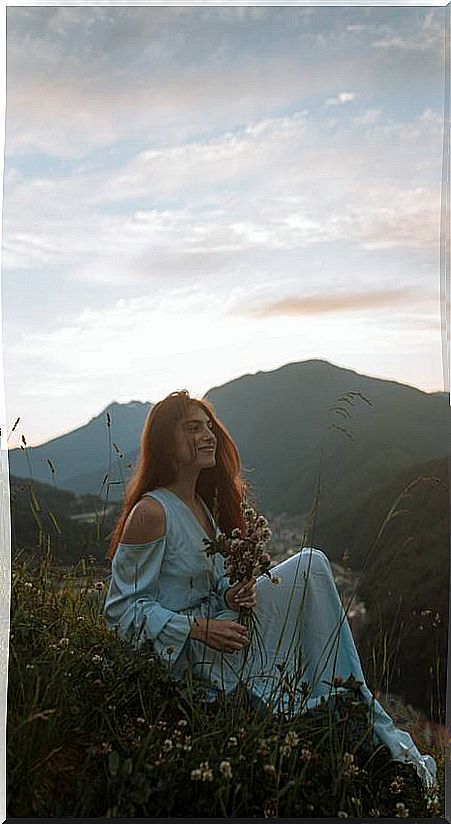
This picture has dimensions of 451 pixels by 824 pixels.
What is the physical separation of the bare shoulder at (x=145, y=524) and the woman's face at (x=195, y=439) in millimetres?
173

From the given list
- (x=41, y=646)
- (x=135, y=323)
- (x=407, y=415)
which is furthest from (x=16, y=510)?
(x=407, y=415)

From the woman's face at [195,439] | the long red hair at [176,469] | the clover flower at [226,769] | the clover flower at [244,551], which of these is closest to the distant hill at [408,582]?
the clover flower at [244,551]

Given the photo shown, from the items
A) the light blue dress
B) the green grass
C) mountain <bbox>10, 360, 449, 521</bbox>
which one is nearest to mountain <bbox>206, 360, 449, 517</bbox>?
mountain <bbox>10, 360, 449, 521</bbox>

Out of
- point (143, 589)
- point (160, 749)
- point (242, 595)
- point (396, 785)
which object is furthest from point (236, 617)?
point (396, 785)

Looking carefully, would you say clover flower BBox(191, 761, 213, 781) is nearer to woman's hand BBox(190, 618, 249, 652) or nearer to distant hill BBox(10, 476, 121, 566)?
woman's hand BBox(190, 618, 249, 652)

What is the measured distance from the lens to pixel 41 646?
3.26m

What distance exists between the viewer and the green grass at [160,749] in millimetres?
3072

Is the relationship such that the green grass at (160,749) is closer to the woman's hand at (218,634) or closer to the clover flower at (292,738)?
the clover flower at (292,738)

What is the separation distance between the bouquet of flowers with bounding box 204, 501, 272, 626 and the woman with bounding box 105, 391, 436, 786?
0.03 m

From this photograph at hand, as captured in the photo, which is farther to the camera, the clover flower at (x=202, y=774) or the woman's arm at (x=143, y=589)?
the woman's arm at (x=143, y=589)

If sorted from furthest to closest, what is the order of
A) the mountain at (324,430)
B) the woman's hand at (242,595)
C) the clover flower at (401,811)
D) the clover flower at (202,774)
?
the mountain at (324,430) < the woman's hand at (242,595) < the clover flower at (401,811) < the clover flower at (202,774)

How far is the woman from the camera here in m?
3.23

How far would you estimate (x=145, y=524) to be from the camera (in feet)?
10.8

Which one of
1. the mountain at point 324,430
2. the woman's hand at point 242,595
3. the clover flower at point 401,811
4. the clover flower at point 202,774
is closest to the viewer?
the clover flower at point 202,774
